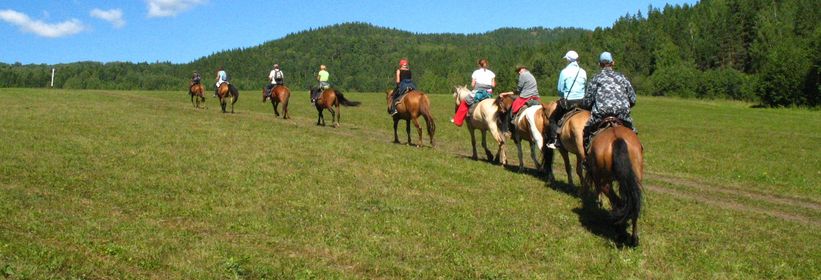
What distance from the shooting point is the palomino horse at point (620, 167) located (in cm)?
973

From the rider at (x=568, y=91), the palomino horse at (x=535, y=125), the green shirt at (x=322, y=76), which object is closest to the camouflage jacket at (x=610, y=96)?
the rider at (x=568, y=91)

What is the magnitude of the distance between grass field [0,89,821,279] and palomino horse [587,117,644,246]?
1.70 ft

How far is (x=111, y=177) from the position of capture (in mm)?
13094

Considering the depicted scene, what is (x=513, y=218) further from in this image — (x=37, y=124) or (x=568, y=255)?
(x=37, y=124)

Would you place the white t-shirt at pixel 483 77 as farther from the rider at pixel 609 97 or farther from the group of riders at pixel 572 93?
the rider at pixel 609 97

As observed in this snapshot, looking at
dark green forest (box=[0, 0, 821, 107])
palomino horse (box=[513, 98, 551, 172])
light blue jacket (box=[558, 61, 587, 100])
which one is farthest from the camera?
dark green forest (box=[0, 0, 821, 107])

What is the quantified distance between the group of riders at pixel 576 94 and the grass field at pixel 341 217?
4.83 ft

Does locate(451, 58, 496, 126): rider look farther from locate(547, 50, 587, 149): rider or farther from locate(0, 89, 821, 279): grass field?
locate(547, 50, 587, 149): rider

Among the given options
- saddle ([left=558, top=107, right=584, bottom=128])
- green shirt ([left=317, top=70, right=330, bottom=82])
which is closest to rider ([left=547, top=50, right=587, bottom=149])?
saddle ([left=558, top=107, right=584, bottom=128])

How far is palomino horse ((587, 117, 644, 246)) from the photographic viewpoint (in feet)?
31.9

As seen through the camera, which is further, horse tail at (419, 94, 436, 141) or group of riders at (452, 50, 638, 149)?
horse tail at (419, 94, 436, 141)

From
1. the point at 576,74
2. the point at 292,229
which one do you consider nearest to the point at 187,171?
the point at 292,229

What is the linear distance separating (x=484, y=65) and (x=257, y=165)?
7669 millimetres

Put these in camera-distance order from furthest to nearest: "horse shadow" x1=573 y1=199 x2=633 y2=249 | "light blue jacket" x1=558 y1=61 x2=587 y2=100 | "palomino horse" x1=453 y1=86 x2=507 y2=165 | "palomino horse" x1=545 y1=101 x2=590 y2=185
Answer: "palomino horse" x1=453 y1=86 x2=507 y2=165 → "light blue jacket" x1=558 y1=61 x2=587 y2=100 → "palomino horse" x1=545 y1=101 x2=590 y2=185 → "horse shadow" x1=573 y1=199 x2=633 y2=249
